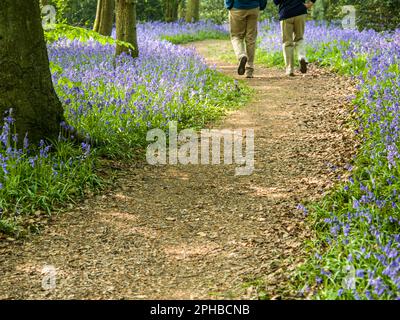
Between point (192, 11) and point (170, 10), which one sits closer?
point (192, 11)

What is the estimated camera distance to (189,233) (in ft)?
17.0

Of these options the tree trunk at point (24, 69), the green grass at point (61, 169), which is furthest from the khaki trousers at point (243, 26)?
the tree trunk at point (24, 69)

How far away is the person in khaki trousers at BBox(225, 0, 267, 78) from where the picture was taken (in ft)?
38.8

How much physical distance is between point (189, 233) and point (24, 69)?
2682 millimetres

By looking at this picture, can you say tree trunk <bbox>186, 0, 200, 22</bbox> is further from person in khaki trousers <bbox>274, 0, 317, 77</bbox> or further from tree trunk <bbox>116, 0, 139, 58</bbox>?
tree trunk <bbox>116, 0, 139, 58</bbox>

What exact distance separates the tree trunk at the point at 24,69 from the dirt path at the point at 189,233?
1218 mm

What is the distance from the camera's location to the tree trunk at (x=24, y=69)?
579cm

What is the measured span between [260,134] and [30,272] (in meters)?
4.54
